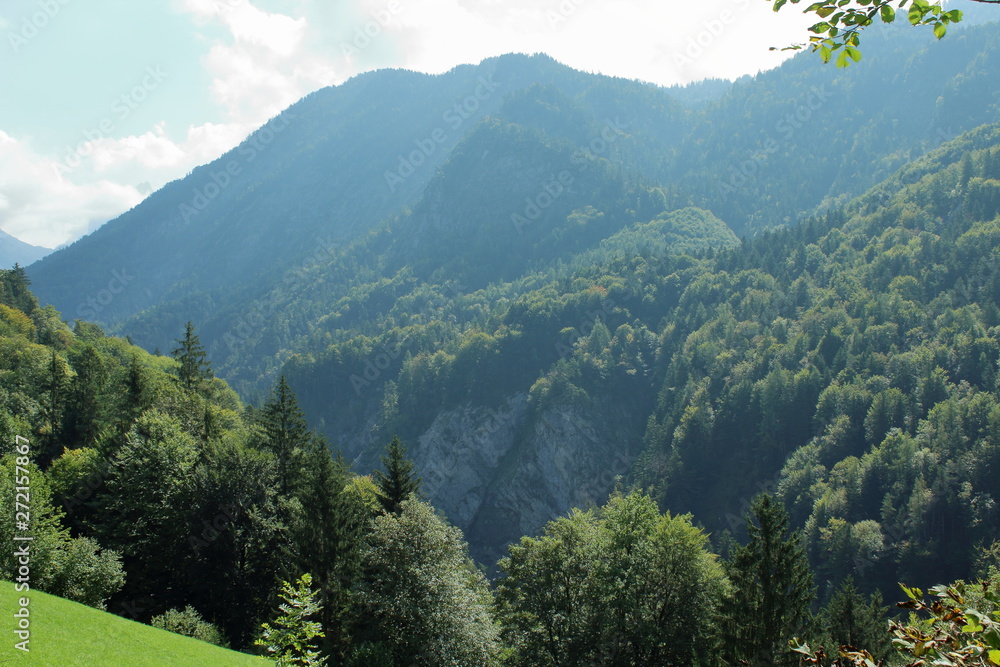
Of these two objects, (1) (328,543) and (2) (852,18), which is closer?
(2) (852,18)

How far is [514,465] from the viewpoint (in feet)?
Answer: 435

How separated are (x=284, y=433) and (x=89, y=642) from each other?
68.4 ft

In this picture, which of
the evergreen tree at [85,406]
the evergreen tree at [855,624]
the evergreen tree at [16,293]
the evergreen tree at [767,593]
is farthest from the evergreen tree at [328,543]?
the evergreen tree at [16,293]

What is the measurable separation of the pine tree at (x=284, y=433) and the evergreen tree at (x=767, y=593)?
26.1 m

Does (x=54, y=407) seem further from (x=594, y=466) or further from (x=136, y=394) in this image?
(x=594, y=466)

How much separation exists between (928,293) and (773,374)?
3952cm

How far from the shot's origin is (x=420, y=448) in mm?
144750

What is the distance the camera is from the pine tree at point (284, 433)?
39312mm

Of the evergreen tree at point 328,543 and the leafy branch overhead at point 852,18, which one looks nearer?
the leafy branch overhead at point 852,18

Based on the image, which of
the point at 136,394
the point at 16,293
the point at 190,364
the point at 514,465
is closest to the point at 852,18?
the point at 136,394

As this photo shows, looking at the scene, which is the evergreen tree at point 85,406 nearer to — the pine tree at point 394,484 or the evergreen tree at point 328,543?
the evergreen tree at point 328,543

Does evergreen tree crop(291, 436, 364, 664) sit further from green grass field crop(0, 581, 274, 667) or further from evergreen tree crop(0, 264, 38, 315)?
evergreen tree crop(0, 264, 38, 315)

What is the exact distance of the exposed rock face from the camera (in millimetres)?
124375

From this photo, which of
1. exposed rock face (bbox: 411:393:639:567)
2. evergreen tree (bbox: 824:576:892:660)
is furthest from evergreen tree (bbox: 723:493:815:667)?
exposed rock face (bbox: 411:393:639:567)
